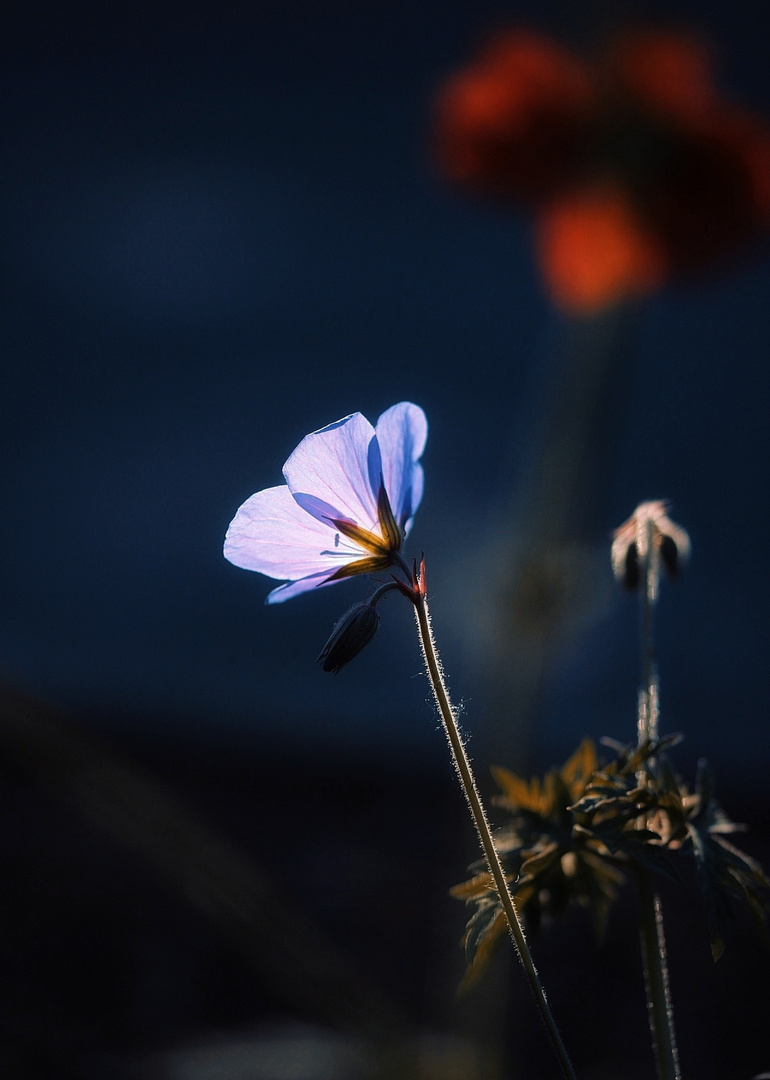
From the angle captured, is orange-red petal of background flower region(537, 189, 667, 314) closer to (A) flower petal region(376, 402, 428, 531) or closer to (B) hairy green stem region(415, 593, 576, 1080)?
(A) flower petal region(376, 402, 428, 531)

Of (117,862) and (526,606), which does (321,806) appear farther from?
(526,606)

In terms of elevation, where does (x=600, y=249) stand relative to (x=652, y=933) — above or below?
above

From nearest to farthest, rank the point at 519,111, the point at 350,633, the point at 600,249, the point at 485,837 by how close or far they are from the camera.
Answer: the point at 485,837
the point at 350,633
the point at 519,111
the point at 600,249

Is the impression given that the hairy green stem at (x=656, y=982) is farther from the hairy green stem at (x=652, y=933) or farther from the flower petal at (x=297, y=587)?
the flower petal at (x=297, y=587)

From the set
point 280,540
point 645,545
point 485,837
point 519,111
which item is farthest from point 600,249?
point 485,837

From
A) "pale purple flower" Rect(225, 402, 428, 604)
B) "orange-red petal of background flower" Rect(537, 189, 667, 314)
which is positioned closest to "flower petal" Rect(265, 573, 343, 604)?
"pale purple flower" Rect(225, 402, 428, 604)

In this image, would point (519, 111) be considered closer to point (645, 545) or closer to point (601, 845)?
point (645, 545)

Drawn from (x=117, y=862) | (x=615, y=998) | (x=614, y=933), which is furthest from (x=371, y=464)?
(x=117, y=862)
